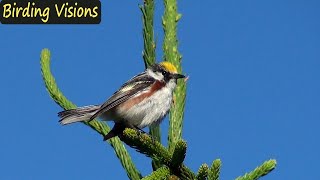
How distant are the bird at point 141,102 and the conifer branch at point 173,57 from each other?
2.32 ft

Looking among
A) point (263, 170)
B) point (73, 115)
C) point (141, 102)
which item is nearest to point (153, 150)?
point (263, 170)

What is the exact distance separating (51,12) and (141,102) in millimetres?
4200

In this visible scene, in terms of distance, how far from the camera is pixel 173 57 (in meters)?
5.69

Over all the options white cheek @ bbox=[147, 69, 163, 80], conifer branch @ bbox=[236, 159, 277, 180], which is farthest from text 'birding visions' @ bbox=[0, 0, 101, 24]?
conifer branch @ bbox=[236, 159, 277, 180]

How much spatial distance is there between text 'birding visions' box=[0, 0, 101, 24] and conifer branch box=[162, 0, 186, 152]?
4696mm

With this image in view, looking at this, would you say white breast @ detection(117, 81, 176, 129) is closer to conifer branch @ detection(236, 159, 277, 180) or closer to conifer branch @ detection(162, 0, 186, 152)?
conifer branch @ detection(162, 0, 186, 152)

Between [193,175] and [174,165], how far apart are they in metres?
0.15

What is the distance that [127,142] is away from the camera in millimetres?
5246

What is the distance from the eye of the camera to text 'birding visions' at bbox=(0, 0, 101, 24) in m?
10.6

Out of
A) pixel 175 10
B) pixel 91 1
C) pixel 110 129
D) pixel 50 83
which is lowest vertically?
pixel 110 129

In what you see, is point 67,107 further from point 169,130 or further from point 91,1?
point 91,1

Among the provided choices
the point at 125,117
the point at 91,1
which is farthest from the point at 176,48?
the point at 91,1

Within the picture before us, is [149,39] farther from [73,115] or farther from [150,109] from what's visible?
[150,109]

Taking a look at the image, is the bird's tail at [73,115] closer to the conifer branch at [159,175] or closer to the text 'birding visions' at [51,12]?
the conifer branch at [159,175]
